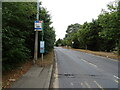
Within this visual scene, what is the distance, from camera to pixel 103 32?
24.1 meters

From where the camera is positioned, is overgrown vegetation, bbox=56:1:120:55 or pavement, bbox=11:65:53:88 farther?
overgrown vegetation, bbox=56:1:120:55

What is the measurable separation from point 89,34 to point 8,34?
43813 mm

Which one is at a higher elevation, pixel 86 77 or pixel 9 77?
pixel 9 77

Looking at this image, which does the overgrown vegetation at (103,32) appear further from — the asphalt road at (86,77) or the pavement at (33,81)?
the pavement at (33,81)

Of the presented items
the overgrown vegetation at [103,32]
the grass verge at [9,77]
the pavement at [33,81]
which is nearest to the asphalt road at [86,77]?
the pavement at [33,81]

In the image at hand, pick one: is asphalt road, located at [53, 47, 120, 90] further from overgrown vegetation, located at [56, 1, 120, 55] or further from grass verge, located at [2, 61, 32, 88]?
Answer: overgrown vegetation, located at [56, 1, 120, 55]

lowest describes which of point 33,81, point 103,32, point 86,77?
point 86,77

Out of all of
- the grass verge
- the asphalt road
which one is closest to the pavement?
the grass verge

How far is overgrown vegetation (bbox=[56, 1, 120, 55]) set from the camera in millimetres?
21875

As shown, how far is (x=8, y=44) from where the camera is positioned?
316 inches

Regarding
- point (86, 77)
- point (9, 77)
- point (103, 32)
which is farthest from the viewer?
point (103, 32)

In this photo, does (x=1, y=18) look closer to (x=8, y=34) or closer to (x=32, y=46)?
(x=8, y=34)

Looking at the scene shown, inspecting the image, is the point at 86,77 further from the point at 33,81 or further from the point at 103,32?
the point at 103,32

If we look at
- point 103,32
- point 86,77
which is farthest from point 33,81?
point 103,32
